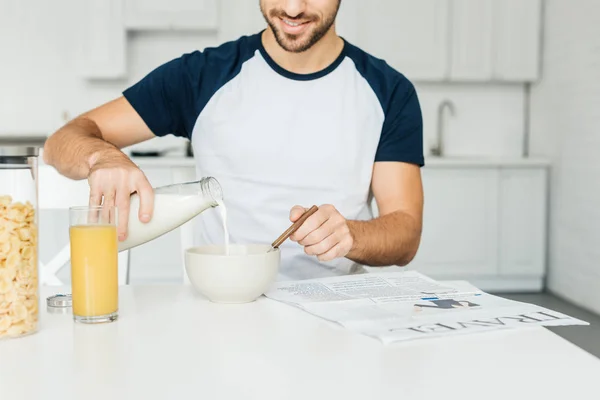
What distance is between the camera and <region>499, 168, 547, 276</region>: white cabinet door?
389 centimetres

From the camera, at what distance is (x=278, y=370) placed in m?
0.69

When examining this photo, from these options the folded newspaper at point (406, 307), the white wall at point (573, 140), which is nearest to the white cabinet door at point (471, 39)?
the white wall at point (573, 140)

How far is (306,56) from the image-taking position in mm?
1578

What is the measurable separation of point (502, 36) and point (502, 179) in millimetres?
867

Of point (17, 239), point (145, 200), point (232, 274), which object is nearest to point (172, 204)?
point (145, 200)

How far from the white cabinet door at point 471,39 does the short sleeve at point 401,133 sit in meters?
2.55

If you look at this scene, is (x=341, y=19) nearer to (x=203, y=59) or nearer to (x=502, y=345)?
(x=203, y=59)

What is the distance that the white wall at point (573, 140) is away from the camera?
11.3 feet

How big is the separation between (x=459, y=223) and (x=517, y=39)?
1.16 metres

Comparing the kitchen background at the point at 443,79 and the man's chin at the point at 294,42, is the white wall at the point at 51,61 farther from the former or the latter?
the man's chin at the point at 294,42

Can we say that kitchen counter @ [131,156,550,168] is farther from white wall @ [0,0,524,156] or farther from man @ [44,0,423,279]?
man @ [44,0,423,279]

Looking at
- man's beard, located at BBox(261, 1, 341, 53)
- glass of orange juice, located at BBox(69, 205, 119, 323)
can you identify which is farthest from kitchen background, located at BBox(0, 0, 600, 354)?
glass of orange juice, located at BBox(69, 205, 119, 323)

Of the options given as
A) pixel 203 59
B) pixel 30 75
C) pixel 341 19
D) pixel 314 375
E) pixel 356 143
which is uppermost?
pixel 341 19

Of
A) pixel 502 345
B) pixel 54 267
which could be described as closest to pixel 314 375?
pixel 502 345
